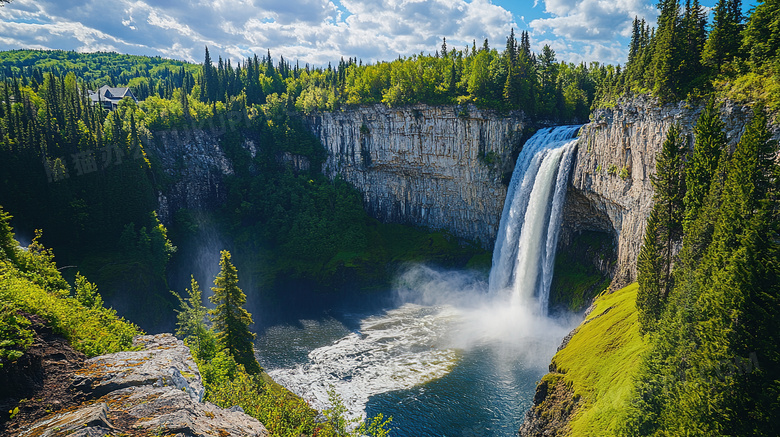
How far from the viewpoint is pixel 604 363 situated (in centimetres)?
2919

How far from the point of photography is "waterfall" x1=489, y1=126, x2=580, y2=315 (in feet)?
158

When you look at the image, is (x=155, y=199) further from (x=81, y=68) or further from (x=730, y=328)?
(x=81, y=68)

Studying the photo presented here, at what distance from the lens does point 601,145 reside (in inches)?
1693

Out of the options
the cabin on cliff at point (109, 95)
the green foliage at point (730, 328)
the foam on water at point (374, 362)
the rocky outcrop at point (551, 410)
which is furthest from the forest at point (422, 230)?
the cabin on cliff at point (109, 95)

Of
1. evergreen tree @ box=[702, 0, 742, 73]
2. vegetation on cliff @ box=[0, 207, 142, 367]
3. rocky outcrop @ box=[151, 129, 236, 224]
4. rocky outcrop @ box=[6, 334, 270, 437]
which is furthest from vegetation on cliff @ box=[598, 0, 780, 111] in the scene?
rocky outcrop @ box=[151, 129, 236, 224]

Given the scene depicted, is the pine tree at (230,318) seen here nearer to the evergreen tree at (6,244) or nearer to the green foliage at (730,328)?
the evergreen tree at (6,244)

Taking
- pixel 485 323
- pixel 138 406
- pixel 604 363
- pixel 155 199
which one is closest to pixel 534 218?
pixel 485 323

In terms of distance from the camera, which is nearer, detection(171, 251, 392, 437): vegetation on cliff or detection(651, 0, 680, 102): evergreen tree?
detection(171, 251, 392, 437): vegetation on cliff

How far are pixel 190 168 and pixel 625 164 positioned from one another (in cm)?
6433

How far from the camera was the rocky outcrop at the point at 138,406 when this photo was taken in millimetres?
10453

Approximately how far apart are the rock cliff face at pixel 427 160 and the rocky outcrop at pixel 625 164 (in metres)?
16.2

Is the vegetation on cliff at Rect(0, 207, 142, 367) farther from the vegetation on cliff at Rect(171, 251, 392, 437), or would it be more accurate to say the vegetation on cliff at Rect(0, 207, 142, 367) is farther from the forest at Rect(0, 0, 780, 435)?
the vegetation on cliff at Rect(171, 251, 392, 437)

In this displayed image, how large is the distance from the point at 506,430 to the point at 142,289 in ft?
148

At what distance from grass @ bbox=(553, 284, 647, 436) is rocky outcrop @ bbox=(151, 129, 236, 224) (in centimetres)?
6124
